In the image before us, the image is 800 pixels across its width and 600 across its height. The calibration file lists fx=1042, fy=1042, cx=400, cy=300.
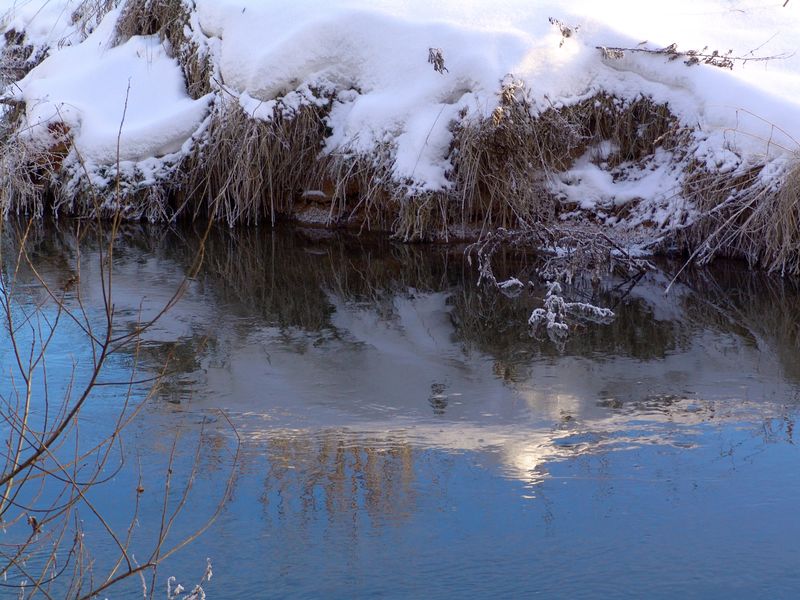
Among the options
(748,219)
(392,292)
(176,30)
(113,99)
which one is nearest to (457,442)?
(392,292)

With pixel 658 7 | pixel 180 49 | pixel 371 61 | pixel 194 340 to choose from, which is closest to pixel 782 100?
pixel 658 7

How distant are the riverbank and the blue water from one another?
1254 mm

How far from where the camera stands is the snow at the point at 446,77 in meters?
7.95

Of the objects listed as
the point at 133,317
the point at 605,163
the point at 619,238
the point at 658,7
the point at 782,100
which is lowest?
the point at 133,317

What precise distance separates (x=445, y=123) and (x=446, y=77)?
425 millimetres

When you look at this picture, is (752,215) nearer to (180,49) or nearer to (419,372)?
(419,372)

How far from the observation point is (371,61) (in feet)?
29.4

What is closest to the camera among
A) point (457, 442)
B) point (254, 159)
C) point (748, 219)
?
point (457, 442)

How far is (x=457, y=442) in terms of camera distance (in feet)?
13.4

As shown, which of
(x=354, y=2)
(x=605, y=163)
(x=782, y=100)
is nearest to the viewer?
(x=782, y=100)

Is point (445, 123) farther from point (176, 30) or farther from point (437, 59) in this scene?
point (176, 30)

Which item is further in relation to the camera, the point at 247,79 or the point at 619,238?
the point at 247,79

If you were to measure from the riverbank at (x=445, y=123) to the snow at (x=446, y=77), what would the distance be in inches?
0.7

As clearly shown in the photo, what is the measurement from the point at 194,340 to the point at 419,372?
1288mm
